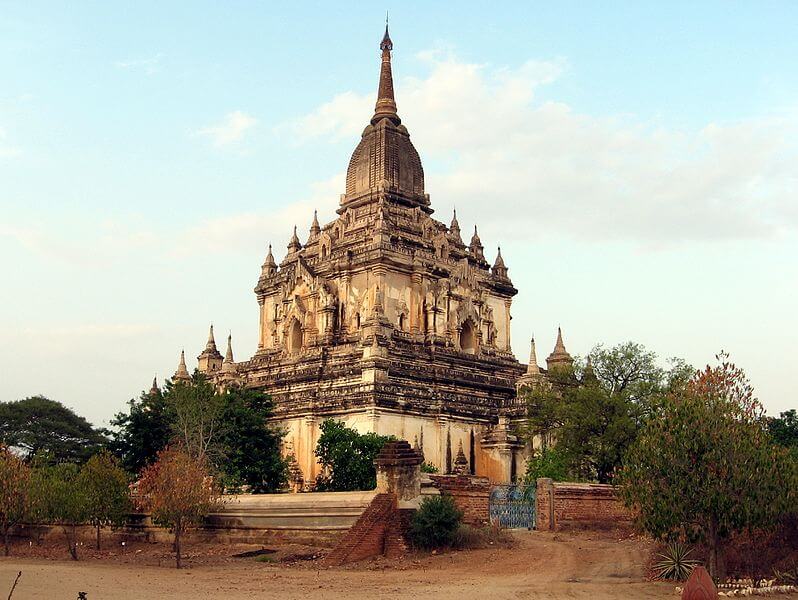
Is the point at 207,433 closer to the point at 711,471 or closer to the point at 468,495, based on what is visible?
the point at 468,495

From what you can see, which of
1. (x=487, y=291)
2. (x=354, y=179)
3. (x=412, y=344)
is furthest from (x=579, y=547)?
(x=354, y=179)

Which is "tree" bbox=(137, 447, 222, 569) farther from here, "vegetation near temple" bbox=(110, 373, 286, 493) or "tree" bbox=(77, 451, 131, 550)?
"vegetation near temple" bbox=(110, 373, 286, 493)

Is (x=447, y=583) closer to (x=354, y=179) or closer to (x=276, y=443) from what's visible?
(x=276, y=443)

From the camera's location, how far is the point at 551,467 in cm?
3612

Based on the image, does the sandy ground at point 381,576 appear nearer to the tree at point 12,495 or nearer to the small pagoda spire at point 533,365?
the tree at point 12,495

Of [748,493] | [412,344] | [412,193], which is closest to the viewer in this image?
[748,493]

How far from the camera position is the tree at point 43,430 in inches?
2466

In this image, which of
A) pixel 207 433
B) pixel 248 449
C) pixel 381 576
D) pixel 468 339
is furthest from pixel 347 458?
pixel 381 576

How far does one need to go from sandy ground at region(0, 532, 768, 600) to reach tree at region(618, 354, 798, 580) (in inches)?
55.5

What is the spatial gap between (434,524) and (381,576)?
9.69ft

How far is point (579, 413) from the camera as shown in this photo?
35906 mm

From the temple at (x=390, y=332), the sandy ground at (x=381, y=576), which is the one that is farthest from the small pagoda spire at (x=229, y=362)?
the sandy ground at (x=381, y=576)

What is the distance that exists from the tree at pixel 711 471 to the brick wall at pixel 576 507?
8.76m

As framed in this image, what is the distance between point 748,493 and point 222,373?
33.5 meters
